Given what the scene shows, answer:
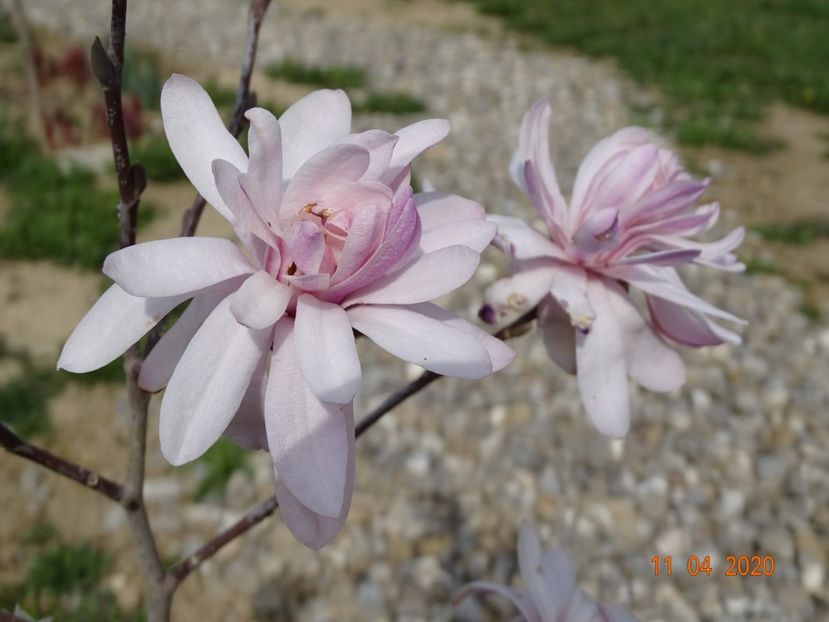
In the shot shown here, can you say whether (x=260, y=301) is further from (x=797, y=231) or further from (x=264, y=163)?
(x=797, y=231)

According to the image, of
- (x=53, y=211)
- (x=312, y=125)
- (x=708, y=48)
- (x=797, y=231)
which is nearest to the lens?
(x=312, y=125)

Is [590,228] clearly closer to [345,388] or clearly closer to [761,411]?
[345,388]

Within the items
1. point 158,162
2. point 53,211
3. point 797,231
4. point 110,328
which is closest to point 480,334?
point 110,328

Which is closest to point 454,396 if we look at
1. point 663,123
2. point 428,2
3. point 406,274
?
point 406,274

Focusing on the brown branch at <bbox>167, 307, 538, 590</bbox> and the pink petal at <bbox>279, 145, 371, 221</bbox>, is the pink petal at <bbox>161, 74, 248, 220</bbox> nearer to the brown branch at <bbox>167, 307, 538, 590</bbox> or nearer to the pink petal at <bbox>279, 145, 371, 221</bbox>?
the pink petal at <bbox>279, 145, 371, 221</bbox>

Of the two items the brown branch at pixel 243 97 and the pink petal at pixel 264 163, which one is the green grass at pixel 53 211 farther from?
the pink petal at pixel 264 163

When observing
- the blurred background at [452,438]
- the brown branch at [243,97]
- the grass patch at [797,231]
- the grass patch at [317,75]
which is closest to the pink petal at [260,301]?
the brown branch at [243,97]

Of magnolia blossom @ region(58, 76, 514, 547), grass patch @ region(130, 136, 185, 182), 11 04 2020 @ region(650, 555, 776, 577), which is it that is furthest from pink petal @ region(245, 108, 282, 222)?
grass patch @ region(130, 136, 185, 182)
